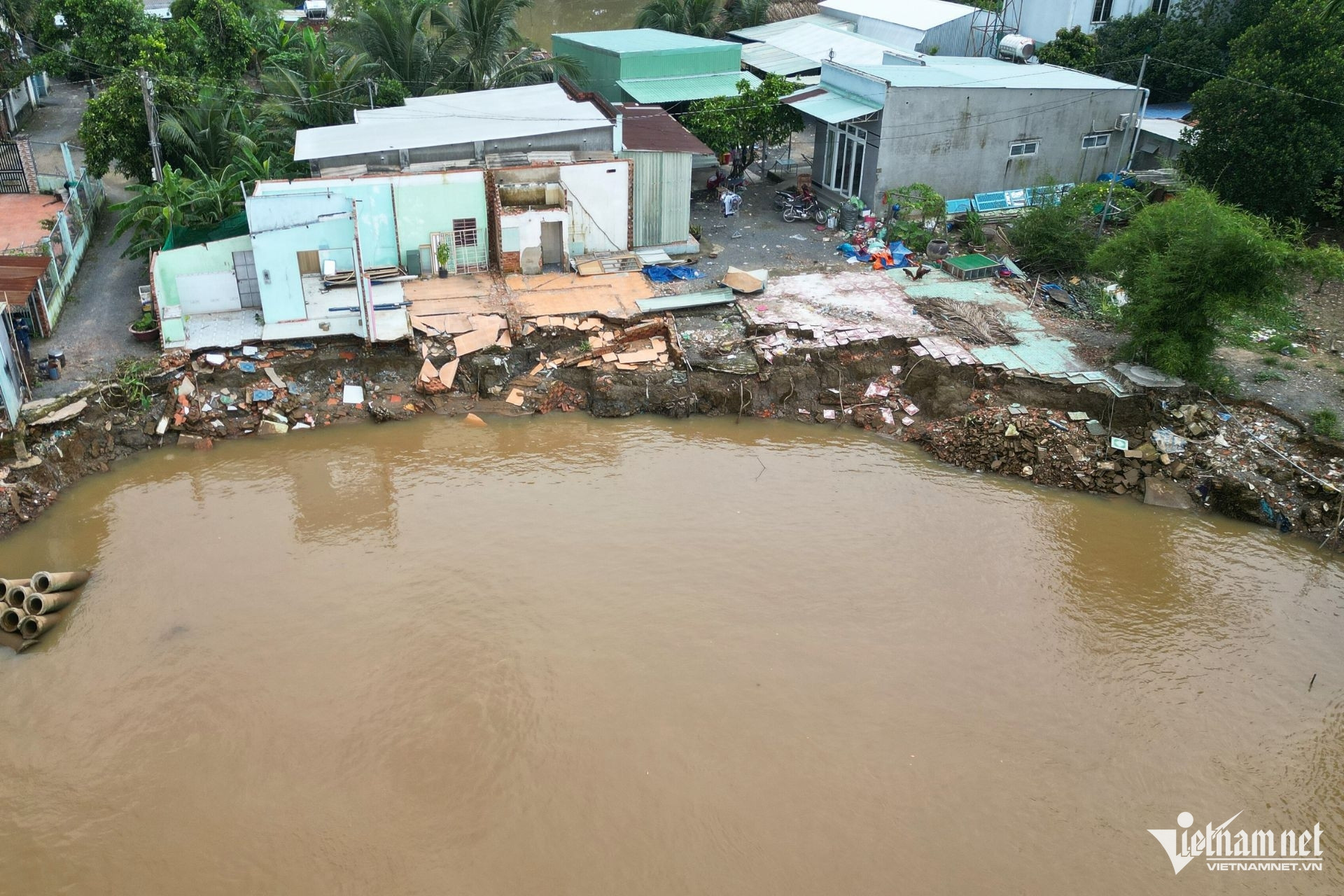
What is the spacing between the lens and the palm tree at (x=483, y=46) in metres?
24.4

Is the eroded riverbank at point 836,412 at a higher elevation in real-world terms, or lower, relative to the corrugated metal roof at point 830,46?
lower

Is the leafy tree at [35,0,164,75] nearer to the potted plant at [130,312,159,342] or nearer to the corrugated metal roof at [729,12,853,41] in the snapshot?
the potted plant at [130,312,159,342]

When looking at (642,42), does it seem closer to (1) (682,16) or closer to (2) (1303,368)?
(1) (682,16)

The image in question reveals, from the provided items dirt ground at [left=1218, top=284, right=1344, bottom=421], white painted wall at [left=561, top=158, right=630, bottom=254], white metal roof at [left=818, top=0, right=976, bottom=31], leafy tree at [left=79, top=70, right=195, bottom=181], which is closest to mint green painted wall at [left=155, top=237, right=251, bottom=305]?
leafy tree at [left=79, top=70, right=195, bottom=181]

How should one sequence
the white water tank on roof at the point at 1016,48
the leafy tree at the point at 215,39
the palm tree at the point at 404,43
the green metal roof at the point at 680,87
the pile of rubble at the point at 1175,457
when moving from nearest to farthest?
1. the pile of rubble at the point at 1175,457
2. the palm tree at the point at 404,43
3. the leafy tree at the point at 215,39
4. the green metal roof at the point at 680,87
5. the white water tank on roof at the point at 1016,48

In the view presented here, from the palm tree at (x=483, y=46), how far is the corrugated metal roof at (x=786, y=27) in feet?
35.6

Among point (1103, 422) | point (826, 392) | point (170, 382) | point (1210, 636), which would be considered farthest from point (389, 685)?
point (1103, 422)

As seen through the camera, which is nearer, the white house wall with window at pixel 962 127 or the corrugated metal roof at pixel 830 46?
the white house wall with window at pixel 962 127

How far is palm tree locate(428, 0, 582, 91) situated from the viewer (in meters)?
24.4

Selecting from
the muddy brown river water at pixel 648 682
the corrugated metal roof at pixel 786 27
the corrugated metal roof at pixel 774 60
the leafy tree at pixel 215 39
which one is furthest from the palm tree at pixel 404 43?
the corrugated metal roof at pixel 786 27

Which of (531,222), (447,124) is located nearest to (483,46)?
(447,124)

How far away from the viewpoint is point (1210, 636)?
1262cm

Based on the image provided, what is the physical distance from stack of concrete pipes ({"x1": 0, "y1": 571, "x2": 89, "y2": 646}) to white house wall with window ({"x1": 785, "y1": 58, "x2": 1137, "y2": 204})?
17181 mm

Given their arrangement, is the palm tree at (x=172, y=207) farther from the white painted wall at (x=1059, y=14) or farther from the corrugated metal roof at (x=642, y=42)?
the white painted wall at (x=1059, y=14)
